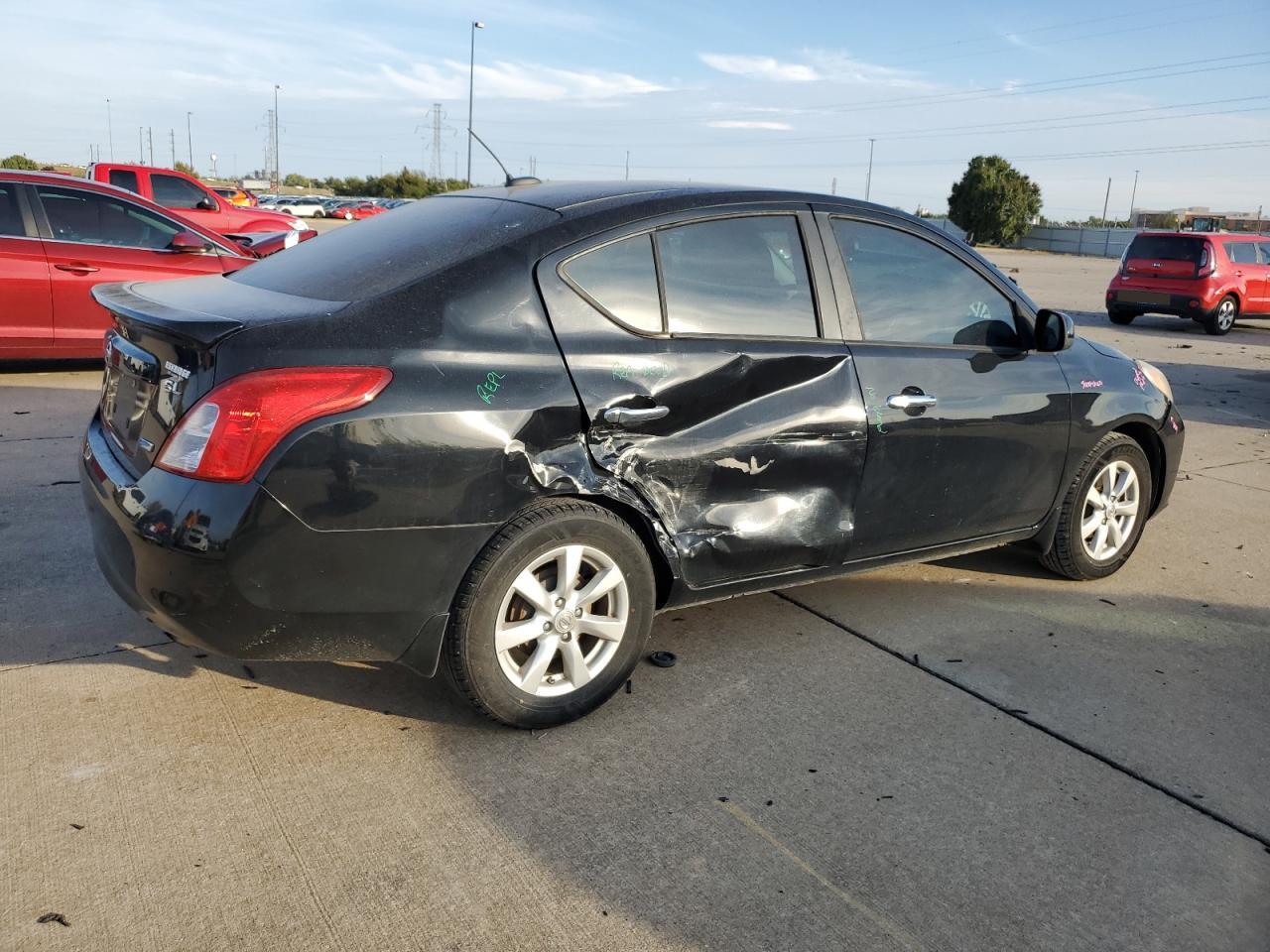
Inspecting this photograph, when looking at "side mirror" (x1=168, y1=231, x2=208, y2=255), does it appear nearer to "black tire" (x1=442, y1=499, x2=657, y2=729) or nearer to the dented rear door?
the dented rear door

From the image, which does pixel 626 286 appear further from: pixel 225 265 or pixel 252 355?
pixel 225 265

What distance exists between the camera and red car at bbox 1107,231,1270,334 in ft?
55.4

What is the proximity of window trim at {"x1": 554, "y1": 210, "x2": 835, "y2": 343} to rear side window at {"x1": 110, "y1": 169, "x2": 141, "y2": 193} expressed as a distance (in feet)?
45.6

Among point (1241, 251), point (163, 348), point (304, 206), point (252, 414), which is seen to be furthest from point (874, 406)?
point (304, 206)

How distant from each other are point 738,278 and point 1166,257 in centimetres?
1611

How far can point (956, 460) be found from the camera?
163 inches

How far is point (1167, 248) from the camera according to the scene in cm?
1733

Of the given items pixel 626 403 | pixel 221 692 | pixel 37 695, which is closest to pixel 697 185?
pixel 626 403

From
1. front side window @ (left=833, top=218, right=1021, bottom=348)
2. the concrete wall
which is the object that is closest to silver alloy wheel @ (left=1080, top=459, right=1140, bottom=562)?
front side window @ (left=833, top=218, right=1021, bottom=348)

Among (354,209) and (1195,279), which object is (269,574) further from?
(354,209)

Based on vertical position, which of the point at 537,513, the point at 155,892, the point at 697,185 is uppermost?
the point at 697,185

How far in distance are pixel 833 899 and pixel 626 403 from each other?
5.01 feet

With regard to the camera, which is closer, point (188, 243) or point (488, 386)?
point (488, 386)

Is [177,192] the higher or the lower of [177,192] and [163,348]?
the higher
